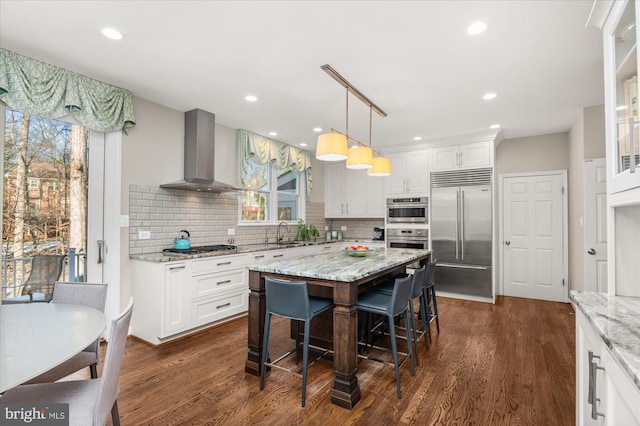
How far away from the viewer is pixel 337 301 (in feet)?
7.32

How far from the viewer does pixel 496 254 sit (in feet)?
16.9

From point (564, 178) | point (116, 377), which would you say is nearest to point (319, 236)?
point (564, 178)

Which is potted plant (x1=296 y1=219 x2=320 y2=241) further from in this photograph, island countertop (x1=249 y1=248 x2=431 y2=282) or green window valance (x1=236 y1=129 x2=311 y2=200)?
island countertop (x1=249 y1=248 x2=431 y2=282)

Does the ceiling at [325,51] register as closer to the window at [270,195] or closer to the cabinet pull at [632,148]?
the cabinet pull at [632,148]

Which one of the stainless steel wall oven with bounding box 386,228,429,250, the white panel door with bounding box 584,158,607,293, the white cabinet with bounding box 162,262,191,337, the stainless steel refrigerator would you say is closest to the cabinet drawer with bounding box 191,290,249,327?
the white cabinet with bounding box 162,262,191,337

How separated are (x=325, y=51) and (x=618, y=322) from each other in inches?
96.1

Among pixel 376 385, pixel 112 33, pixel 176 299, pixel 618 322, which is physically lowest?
pixel 376 385

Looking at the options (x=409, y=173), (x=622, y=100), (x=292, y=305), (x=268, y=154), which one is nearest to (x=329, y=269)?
(x=292, y=305)

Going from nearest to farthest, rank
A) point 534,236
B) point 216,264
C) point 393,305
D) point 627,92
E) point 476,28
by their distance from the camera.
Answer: point 627,92, point 476,28, point 393,305, point 216,264, point 534,236

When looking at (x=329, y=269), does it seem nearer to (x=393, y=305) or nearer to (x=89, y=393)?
(x=393, y=305)

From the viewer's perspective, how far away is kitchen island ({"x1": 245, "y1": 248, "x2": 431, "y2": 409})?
2.18 meters

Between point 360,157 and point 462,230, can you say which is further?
point 462,230

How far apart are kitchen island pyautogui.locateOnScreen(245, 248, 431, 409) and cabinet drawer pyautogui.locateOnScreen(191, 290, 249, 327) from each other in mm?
1143

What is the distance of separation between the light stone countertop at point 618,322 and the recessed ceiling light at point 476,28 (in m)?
1.83
